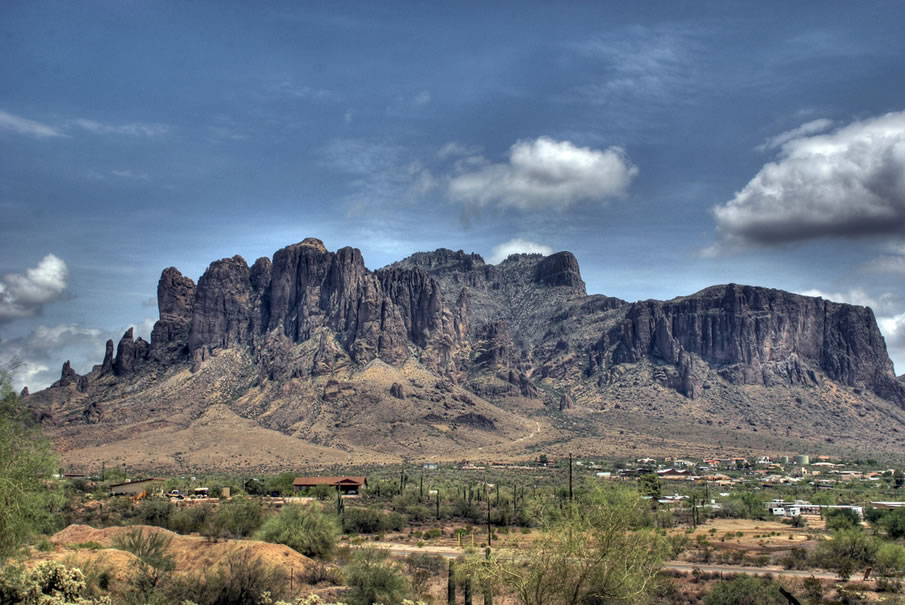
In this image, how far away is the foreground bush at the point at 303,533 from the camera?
153 feet

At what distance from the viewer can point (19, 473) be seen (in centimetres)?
2750

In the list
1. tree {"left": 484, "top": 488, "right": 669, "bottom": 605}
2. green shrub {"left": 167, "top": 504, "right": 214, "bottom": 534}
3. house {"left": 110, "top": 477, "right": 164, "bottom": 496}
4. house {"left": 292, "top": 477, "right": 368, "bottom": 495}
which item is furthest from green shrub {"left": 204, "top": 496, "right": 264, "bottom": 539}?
house {"left": 292, "top": 477, "right": 368, "bottom": 495}

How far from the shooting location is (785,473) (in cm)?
14750

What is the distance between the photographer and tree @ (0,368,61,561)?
2670 centimetres

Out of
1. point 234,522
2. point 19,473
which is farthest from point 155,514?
point 19,473

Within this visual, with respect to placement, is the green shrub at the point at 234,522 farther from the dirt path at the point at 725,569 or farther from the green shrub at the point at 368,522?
the green shrub at the point at 368,522

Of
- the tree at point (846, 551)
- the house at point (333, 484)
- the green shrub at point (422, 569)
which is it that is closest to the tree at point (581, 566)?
the green shrub at point (422, 569)

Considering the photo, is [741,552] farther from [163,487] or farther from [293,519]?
[163,487]

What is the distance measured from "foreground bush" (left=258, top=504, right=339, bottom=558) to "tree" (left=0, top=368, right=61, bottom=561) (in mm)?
18490

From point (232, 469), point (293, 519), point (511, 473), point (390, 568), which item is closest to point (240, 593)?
point (390, 568)

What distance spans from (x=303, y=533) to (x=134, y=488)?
1967 inches

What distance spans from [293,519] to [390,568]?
15.0 m

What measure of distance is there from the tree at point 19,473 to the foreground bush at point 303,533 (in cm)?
1849

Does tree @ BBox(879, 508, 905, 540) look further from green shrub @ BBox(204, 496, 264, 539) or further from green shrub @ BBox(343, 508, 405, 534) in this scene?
green shrub @ BBox(204, 496, 264, 539)
